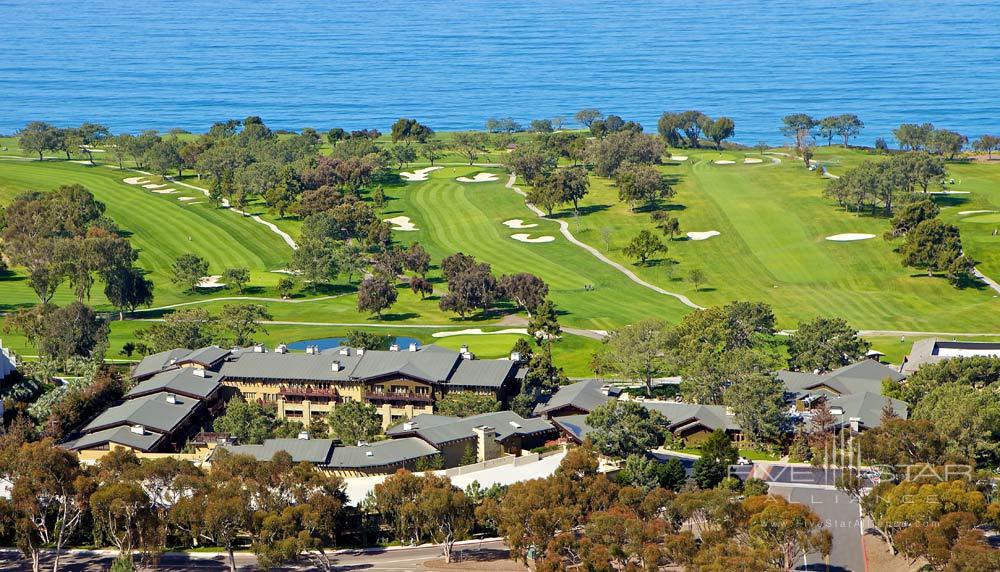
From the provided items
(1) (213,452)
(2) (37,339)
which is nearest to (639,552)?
(1) (213,452)

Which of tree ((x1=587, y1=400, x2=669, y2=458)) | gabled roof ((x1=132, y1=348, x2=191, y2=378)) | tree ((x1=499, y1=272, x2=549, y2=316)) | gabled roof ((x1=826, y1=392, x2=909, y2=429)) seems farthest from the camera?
tree ((x1=499, y1=272, x2=549, y2=316))

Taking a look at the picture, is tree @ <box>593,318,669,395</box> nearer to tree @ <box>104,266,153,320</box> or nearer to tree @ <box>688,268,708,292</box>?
tree @ <box>688,268,708,292</box>

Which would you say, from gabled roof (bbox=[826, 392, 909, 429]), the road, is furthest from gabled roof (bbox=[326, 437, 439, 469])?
gabled roof (bbox=[826, 392, 909, 429])

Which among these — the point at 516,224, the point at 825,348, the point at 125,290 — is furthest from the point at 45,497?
the point at 516,224

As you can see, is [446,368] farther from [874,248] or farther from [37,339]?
[874,248]

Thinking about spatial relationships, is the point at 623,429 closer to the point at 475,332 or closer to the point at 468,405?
the point at 468,405

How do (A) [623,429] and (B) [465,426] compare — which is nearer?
(A) [623,429]
